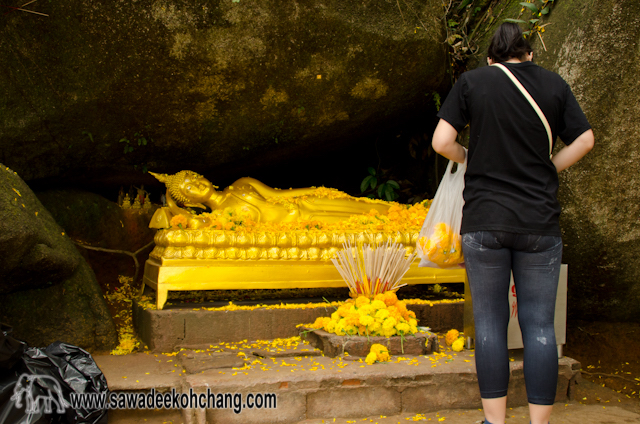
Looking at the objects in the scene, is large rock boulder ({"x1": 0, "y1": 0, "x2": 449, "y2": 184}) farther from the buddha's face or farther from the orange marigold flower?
the orange marigold flower

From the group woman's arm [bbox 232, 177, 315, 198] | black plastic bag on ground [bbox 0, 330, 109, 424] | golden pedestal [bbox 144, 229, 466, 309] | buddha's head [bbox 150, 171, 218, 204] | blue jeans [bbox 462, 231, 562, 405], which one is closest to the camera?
blue jeans [bbox 462, 231, 562, 405]

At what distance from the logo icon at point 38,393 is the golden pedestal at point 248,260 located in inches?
42.6

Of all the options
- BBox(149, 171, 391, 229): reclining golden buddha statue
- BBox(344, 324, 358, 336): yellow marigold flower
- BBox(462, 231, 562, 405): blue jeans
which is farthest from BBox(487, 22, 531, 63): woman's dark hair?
BBox(149, 171, 391, 229): reclining golden buddha statue

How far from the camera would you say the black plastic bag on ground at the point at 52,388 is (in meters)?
1.84

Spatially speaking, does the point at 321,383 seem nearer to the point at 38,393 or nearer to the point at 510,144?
the point at 38,393

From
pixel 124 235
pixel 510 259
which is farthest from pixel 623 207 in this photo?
pixel 124 235

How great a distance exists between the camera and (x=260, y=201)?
3879 millimetres

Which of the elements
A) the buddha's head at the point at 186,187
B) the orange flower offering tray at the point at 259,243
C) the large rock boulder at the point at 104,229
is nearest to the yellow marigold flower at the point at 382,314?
the orange flower offering tray at the point at 259,243

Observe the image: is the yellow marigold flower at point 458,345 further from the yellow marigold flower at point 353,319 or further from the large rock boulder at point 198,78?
the large rock boulder at point 198,78

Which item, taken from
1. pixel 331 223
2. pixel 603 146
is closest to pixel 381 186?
pixel 331 223

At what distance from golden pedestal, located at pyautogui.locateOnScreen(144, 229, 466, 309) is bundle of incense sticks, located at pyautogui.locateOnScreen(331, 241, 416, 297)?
0.46 metres

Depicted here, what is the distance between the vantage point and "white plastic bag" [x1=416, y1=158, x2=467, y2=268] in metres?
2.03

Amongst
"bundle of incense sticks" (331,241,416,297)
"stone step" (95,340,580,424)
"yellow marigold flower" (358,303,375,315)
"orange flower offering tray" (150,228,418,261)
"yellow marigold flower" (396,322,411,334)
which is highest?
"orange flower offering tray" (150,228,418,261)

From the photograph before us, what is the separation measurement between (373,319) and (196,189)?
1.79m
